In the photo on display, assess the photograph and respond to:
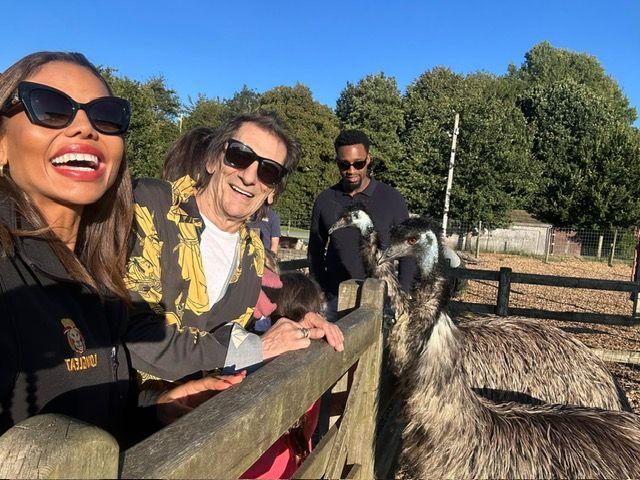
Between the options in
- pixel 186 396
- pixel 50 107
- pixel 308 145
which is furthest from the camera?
pixel 308 145

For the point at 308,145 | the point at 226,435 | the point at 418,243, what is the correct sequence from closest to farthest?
the point at 226,435 < the point at 418,243 < the point at 308,145

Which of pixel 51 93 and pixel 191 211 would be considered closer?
pixel 51 93

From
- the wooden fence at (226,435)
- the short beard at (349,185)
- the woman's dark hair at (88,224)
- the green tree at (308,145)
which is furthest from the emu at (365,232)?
the green tree at (308,145)

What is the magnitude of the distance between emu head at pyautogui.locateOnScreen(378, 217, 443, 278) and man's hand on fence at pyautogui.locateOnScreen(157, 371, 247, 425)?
1.95 m

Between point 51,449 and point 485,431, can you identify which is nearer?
point 51,449

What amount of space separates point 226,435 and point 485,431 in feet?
6.72

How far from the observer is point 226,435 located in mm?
938

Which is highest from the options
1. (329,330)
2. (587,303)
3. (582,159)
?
(582,159)

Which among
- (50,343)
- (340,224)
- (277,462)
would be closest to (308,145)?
(340,224)

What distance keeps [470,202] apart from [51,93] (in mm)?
29844

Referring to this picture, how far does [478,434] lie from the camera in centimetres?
264

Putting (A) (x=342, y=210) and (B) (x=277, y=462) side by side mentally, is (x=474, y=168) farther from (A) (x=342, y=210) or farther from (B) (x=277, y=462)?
(B) (x=277, y=462)

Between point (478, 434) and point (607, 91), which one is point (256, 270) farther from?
point (607, 91)

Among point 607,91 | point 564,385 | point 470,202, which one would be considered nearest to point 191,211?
point 564,385
